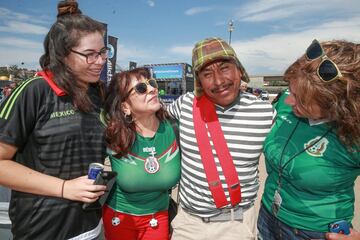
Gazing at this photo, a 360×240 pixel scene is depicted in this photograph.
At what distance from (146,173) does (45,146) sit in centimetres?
90

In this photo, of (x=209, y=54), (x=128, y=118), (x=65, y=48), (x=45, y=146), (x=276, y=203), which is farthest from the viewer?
(x=128, y=118)

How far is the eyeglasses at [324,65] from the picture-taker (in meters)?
1.68

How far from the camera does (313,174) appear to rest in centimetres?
186

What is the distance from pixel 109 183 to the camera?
6.18ft

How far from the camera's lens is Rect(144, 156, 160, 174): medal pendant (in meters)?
2.36

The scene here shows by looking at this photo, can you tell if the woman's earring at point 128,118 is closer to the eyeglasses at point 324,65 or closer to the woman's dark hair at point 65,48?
the woman's dark hair at point 65,48

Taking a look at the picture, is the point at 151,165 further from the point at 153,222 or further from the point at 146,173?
the point at 153,222

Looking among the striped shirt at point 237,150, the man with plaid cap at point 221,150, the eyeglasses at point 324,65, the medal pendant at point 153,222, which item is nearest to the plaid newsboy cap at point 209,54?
the man with plaid cap at point 221,150

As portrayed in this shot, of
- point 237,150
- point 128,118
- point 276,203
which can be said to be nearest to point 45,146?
point 128,118

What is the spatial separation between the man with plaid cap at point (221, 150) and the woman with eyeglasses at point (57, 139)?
73 cm

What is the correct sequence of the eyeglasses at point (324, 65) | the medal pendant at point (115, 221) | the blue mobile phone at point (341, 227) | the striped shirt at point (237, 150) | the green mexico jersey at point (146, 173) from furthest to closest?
the medal pendant at point (115, 221), the green mexico jersey at point (146, 173), the striped shirt at point (237, 150), the blue mobile phone at point (341, 227), the eyeglasses at point (324, 65)

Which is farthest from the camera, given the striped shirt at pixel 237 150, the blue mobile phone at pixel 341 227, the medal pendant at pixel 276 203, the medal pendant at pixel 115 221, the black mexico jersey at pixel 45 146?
the medal pendant at pixel 115 221

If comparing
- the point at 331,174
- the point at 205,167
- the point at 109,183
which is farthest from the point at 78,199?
the point at 331,174

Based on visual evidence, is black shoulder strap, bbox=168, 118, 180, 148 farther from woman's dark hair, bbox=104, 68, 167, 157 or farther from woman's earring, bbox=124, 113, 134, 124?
woman's earring, bbox=124, 113, 134, 124
